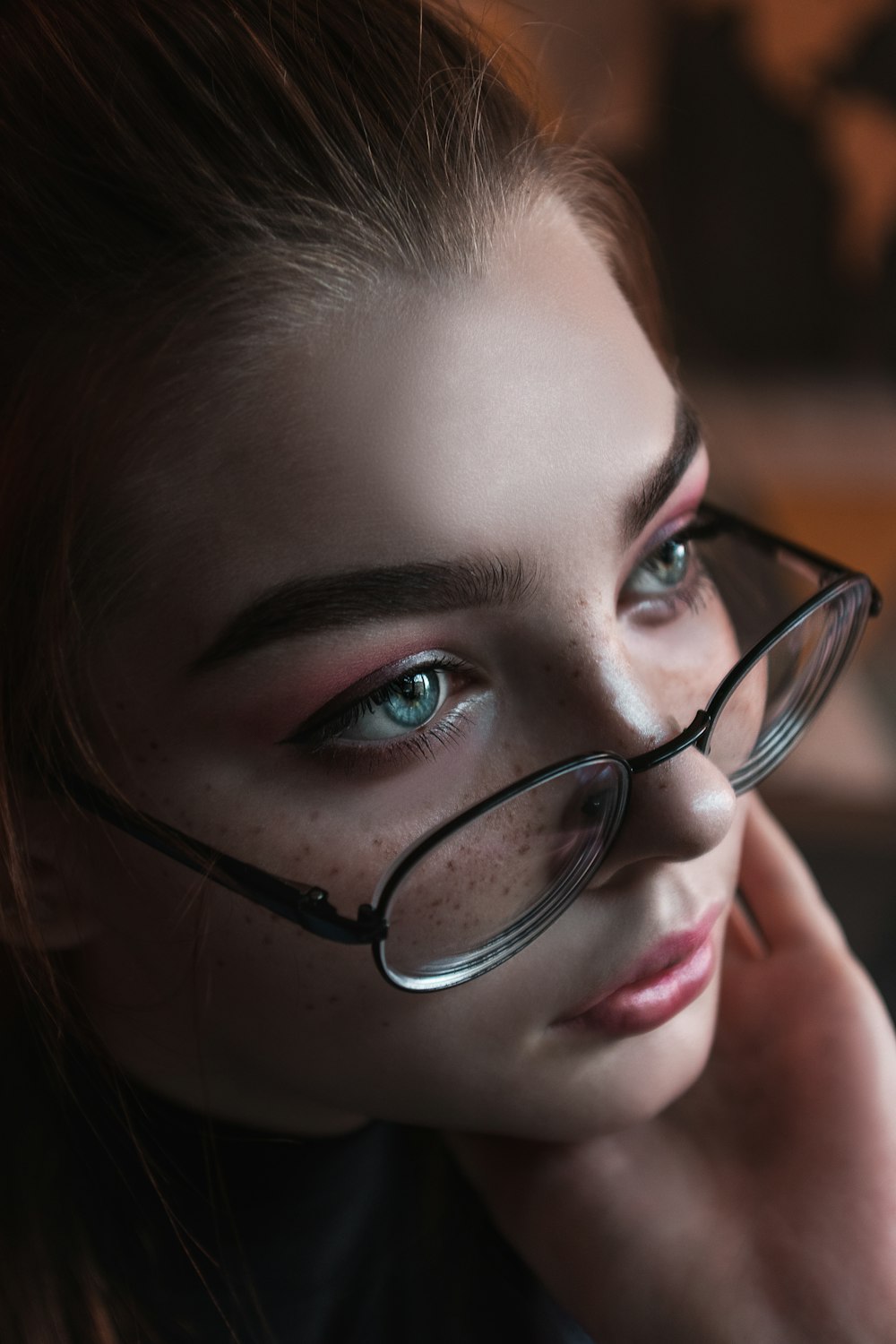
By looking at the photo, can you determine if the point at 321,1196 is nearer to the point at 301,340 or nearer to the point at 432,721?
the point at 432,721

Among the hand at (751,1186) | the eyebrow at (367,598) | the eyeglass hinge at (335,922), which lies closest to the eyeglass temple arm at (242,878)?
the eyeglass hinge at (335,922)

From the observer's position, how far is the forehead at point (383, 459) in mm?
668

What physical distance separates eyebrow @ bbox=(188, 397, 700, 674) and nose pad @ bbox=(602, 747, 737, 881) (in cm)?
14

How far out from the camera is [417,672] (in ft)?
2.33

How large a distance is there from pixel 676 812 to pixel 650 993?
15 cm

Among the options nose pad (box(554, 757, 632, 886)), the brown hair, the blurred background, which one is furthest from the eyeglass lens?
the blurred background

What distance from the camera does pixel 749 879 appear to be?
3.73ft

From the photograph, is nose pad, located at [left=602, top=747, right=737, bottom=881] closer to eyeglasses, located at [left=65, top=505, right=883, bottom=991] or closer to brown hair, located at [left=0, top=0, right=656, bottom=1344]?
eyeglasses, located at [left=65, top=505, right=883, bottom=991]

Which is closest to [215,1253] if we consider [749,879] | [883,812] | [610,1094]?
[610,1094]

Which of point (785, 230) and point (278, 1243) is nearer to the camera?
point (278, 1243)

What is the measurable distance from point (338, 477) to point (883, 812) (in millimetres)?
1020

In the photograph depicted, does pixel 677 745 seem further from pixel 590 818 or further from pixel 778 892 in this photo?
pixel 778 892

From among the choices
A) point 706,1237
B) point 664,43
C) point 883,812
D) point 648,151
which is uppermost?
point 664,43

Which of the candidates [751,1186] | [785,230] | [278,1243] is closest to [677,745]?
[751,1186]
